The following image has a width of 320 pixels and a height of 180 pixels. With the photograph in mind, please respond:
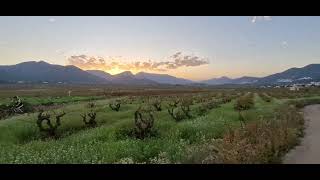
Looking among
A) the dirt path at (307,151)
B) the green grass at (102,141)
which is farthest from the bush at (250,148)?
the green grass at (102,141)

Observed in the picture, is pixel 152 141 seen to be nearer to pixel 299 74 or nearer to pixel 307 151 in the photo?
pixel 307 151

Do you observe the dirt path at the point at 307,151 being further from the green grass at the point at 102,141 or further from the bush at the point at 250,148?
the green grass at the point at 102,141

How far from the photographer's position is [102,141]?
22.3 m

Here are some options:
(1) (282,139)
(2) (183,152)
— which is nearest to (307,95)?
(1) (282,139)

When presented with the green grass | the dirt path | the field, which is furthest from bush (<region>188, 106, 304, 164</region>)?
the green grass

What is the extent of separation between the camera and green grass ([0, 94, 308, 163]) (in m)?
16.9

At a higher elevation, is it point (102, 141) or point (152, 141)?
point (152, 141)

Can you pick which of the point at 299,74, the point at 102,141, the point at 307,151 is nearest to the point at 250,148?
the point at 307,151

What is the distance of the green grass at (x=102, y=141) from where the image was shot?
16.9 meters
